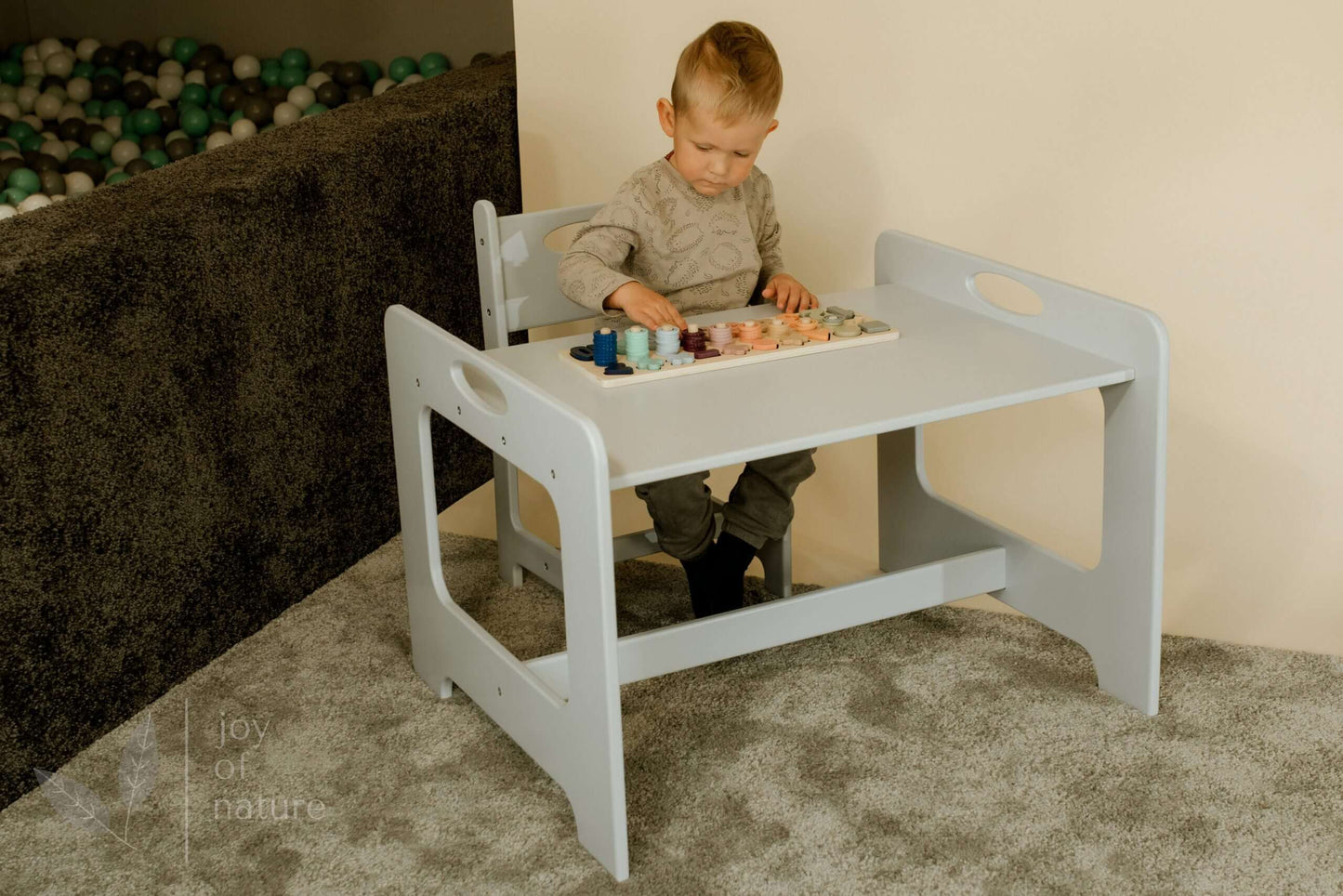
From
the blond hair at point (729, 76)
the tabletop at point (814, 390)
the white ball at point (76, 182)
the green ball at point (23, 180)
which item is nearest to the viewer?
A: the tabletop at point (814, 390)

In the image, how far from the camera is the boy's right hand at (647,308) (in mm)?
1406

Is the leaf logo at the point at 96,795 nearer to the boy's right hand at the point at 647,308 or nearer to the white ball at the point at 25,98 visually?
the boy's right hand at the point at 647,308

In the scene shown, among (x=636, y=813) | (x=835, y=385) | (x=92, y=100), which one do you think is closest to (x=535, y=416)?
(x=835, y=385)

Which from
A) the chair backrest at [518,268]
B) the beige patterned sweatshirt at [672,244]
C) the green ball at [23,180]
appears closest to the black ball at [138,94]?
the green ball at [23,180]

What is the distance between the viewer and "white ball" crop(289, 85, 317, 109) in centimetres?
334

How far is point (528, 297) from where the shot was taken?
1.68 metres

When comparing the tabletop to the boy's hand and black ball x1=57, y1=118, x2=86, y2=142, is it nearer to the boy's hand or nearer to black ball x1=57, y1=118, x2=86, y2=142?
the boy's hand

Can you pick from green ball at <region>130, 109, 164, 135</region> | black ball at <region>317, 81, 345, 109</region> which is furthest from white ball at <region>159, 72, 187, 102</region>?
black ball at <region>317, 81, 345, 109</region>

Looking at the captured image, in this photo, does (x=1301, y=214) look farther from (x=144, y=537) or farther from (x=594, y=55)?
(x=144, y=537)

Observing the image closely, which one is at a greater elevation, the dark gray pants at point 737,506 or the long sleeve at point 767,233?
the long sleeve at point 767,233

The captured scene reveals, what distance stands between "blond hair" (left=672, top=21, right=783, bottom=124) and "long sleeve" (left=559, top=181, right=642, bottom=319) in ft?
0.47

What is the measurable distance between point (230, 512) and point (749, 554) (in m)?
0.64

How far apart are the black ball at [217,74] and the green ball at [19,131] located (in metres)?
0.47

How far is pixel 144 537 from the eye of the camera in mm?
1432
